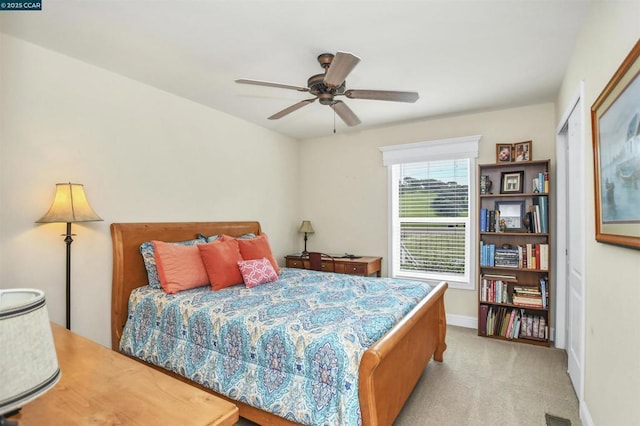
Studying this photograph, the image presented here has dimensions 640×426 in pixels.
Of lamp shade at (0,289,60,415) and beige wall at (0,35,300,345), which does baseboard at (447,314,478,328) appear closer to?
beige wall at (0,35,300,345)

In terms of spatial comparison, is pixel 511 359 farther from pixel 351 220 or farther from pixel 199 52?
pixel 199 52

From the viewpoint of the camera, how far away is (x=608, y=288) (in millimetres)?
1684

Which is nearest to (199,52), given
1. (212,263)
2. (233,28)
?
(233,28)

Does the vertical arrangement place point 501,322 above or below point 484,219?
below

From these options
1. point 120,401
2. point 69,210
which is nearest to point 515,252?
point 120,401

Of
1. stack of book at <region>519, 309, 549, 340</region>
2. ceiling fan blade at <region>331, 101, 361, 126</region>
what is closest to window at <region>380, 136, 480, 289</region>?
stack of book at <region>519, 309, 549, 340</region>

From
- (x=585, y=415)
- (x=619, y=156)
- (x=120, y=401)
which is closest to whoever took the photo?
(x=120, y=401)

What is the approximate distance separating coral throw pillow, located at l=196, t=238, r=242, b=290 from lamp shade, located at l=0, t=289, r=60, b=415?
7.13 feet

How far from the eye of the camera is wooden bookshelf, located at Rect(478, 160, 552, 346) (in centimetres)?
340

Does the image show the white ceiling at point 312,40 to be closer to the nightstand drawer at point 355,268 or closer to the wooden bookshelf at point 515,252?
the wooden bookshelf at point 515,252

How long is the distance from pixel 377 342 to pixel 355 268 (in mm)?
2477

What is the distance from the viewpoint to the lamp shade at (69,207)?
230cm

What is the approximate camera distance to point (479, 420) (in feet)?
7.07

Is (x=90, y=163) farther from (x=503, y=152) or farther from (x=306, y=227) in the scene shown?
(x=503, y=152)
